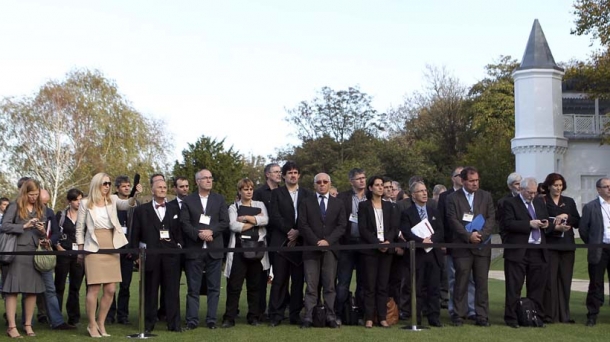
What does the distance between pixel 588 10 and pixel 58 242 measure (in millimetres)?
29149

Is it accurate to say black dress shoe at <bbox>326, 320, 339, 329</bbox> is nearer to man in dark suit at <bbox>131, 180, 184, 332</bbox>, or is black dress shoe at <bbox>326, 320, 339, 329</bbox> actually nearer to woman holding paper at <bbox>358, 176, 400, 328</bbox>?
woman holding paper at <bbox>358, 176, 400, 328</bbox>

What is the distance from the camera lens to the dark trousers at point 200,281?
36.4 ft

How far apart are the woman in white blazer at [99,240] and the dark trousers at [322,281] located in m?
2.34

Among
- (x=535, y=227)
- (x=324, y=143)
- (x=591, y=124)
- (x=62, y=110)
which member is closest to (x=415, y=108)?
(x=324, y=143)

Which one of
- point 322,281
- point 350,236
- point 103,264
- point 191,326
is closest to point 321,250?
point 322,281

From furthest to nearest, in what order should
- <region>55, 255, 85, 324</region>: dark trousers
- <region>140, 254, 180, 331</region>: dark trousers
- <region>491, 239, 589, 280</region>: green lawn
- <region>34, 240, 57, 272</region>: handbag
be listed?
1. <region>491, 239, 589, 280</region>: green lawn
2. <region>55, 255, 85, 324</region>: dark trousers
3. <region>140, 254, 180, 331</region>: dark trousers
4. <region>34, 240, 57, 272</region>: handbag

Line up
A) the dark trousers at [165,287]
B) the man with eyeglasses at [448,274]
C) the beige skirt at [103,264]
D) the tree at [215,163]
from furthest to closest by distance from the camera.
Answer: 1. the tree at [215,163]
2. the man with eyeglasses at [448,274]
3. the dark trousers at [165,287]
4. the beige skirt at [103,264]

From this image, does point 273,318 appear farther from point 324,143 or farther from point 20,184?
point 324,143

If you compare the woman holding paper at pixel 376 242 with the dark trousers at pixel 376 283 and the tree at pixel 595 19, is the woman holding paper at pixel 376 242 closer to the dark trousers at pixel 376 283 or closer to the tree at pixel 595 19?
the dark trousers at pixel 376 283

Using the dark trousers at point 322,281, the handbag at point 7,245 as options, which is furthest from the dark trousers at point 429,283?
the handbag at point 7,245

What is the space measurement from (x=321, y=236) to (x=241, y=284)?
4.07 ft

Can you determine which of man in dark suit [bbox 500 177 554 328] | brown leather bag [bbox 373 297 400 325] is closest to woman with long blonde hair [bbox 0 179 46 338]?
brown leather bag [bbox 373 297 400 325]

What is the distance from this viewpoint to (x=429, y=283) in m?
11.4

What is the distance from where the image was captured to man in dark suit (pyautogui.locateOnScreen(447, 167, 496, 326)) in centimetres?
1129
